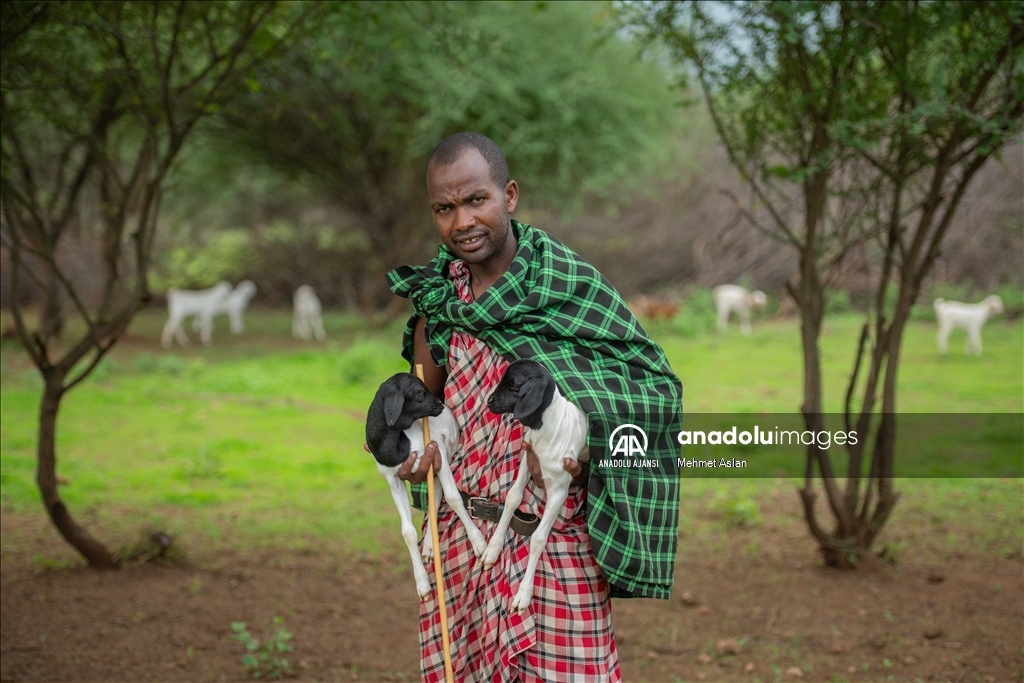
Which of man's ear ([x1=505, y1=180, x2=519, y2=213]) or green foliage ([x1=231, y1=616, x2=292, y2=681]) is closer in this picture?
man's ear ([x1=505, y1=180, x2=519, y2=213])

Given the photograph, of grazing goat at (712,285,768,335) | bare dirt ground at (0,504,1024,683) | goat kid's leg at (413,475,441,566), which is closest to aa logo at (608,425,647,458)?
goat kid's leg at (413,475,441,566)

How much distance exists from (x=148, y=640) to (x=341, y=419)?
4.77 meters

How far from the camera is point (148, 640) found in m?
3.98

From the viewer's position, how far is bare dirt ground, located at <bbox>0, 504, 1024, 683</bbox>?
3734 millimetres

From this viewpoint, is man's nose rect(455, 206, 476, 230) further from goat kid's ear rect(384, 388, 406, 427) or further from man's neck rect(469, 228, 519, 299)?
goat kid's ear rect(384, 388, 406, 427)

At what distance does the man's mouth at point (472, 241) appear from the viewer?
89.7 inches

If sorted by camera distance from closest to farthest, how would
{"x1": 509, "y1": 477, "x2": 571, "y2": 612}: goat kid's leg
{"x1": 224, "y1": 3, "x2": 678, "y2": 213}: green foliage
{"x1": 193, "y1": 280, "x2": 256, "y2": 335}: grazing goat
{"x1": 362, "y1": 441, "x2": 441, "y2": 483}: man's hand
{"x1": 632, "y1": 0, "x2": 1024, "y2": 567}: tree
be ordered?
{"x1": 509, "y1": 477, "x2": 571, "y2": 612}: goat kid's leg
{"x1": 362, "y1": 441, "x2": 441, "y2": 483}: man's hand
{"x1": 632, "y1": 0, "x2": 1024, "y2": 567}: tree
{"x1": 224, "y1": 3, "x2": 678, "y2": 213}: green foliage
{"x1": 193, "y1": 280, "x2": 256, "y2": 335}: grazing goat

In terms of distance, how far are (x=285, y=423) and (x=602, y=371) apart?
22.3 feet

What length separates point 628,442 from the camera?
2193 millimetres

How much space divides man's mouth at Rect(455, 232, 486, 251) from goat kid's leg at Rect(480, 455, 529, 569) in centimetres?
58

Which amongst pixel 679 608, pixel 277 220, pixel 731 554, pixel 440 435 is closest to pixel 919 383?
pixel 731 554

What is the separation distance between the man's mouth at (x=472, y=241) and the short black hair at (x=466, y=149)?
15cm

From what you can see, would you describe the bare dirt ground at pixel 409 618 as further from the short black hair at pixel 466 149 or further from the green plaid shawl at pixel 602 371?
the short black hair at pixel 466 149

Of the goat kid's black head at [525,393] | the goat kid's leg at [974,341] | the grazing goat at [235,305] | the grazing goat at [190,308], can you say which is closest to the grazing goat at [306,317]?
the grazing goat at [235,305]
